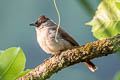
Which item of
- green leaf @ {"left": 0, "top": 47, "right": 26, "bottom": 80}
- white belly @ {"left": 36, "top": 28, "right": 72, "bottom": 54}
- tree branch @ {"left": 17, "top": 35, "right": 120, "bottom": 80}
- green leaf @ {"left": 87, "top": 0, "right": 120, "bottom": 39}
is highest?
green leaf @ {"left": 87, "top": 0, "right": 120, "bottom": 39}

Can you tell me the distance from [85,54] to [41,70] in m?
0.35

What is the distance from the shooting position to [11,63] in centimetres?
123

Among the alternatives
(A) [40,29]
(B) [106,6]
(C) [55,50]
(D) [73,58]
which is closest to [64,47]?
(C) [55,50]

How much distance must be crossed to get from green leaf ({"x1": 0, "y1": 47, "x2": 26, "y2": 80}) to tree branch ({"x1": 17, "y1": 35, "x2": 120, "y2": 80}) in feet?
0.78

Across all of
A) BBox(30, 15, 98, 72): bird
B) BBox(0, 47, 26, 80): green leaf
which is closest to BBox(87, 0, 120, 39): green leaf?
BBox(0, 47, 26, 80): green leaf

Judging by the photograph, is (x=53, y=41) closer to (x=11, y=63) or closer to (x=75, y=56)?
(x=75, y=56)

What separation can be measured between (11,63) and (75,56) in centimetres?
30

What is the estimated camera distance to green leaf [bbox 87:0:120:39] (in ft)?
1.21

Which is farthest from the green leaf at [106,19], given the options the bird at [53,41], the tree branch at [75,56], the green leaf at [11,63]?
the bird at [53,41]

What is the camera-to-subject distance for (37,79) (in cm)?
162

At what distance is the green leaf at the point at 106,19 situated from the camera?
1.21ft

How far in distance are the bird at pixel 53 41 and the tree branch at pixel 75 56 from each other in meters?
0.97

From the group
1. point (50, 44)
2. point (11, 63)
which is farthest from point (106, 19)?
point (50, 44)

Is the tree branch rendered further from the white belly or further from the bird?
the white belly
